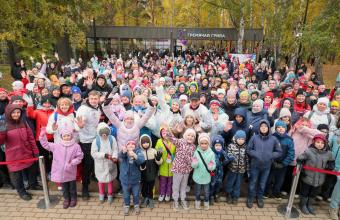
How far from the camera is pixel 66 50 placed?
19.4 m

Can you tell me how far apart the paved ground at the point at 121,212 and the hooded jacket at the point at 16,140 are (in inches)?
30.9

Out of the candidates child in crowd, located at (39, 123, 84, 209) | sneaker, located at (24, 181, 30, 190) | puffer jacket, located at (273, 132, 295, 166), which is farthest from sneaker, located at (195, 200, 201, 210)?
sneaker, located at (24, 181, 30, 190)

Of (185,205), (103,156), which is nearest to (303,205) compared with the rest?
(185,205)

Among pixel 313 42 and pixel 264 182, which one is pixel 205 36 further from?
pixel 264 182

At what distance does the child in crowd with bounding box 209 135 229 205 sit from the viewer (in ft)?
13.0

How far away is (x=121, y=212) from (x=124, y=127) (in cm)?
165

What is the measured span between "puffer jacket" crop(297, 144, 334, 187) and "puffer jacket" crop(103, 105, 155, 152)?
3.07m

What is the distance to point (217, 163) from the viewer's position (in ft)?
13.1

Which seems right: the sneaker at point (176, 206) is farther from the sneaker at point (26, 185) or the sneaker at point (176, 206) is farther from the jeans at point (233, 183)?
the sneaker at point (26, 185)

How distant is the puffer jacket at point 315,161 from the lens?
3.88 metres

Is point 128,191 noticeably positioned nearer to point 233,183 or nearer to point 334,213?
point 233,183

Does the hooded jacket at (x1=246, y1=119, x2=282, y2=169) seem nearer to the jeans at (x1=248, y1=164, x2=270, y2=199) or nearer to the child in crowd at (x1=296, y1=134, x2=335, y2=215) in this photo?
the jeans at (x1=248, y1=164, x2=270, y2=199)

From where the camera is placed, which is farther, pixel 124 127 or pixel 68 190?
pixel 68 190

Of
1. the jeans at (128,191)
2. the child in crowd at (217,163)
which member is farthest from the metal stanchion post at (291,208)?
the jeans at (128,191)
